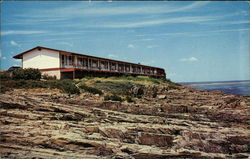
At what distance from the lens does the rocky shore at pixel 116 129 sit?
454 inches

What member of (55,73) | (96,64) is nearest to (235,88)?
(96,64)

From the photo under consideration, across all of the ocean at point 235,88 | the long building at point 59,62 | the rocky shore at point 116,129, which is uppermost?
the long building at point 59,62

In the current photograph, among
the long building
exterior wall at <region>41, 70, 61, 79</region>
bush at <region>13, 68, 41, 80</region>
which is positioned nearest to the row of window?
the long building

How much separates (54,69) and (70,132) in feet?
65.9

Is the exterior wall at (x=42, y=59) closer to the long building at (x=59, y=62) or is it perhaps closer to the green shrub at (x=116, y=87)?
the long building at (x=59, y=62)

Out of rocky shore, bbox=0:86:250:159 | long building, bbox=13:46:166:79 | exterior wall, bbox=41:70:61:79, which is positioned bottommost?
rocky shore, bbox=0:86:250:159

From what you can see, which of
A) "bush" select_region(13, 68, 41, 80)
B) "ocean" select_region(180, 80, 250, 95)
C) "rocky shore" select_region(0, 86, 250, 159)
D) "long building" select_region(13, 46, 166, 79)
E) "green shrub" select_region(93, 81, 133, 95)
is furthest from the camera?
"long building" select_region(13, 46, 166, 79)

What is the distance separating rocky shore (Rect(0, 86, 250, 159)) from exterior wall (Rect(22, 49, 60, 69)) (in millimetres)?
14366

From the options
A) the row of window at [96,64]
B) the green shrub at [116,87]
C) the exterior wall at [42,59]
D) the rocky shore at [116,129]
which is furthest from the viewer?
the row of window at [96,64]

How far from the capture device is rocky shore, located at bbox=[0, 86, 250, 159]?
37.8 ft

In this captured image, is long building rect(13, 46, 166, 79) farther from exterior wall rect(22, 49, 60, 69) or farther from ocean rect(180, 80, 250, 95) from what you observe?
ocean rect(180, 80, 250, 95)

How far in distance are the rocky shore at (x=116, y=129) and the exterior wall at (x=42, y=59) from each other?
47.1 feet

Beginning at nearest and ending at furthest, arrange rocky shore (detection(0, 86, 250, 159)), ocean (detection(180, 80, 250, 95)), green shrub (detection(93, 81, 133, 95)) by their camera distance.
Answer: rocky shore (detection(0, 86, 250, 159)), ocean (detection(180, 80, 250, 95)), green shrub (detection(93, 81, 133, 95))

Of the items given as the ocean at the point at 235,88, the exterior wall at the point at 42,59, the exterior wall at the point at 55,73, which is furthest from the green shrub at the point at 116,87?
the ocean at the point at 235,88
